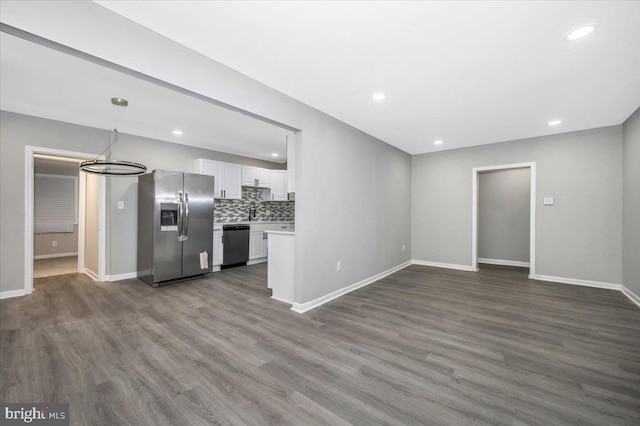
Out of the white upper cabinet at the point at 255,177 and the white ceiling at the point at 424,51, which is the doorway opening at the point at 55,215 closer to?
the white upper cabinet at the point at 255,177

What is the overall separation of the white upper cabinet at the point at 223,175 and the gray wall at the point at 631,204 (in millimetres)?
6750

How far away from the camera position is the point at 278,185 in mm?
7008

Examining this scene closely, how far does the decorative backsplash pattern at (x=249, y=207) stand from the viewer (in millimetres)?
6219

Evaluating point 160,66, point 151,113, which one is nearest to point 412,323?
point 160,66

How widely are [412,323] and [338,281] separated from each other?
1.24 m

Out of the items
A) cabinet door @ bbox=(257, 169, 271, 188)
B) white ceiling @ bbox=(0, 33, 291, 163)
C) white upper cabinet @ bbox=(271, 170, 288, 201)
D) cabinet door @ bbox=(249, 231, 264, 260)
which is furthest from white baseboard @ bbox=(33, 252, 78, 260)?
white upper cabinet @ bbox=(271, 170, 288, 201)

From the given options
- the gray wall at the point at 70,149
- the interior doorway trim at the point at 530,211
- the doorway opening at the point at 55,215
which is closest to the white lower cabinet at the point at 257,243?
the gray wall at the point at 70,149

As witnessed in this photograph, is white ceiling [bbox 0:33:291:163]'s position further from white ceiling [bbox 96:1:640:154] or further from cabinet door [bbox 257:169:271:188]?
cabinet door [bbox 257:169:271:188]

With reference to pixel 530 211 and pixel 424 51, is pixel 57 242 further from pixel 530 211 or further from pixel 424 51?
pixel 530 211

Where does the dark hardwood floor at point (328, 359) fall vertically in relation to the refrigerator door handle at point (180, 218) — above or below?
below

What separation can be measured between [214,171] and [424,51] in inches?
186

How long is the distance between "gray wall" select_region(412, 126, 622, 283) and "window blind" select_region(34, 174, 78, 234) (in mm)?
10129

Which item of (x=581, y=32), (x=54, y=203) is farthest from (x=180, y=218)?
(x=54, y=203)

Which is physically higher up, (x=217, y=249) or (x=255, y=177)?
(x=255, y=177)
